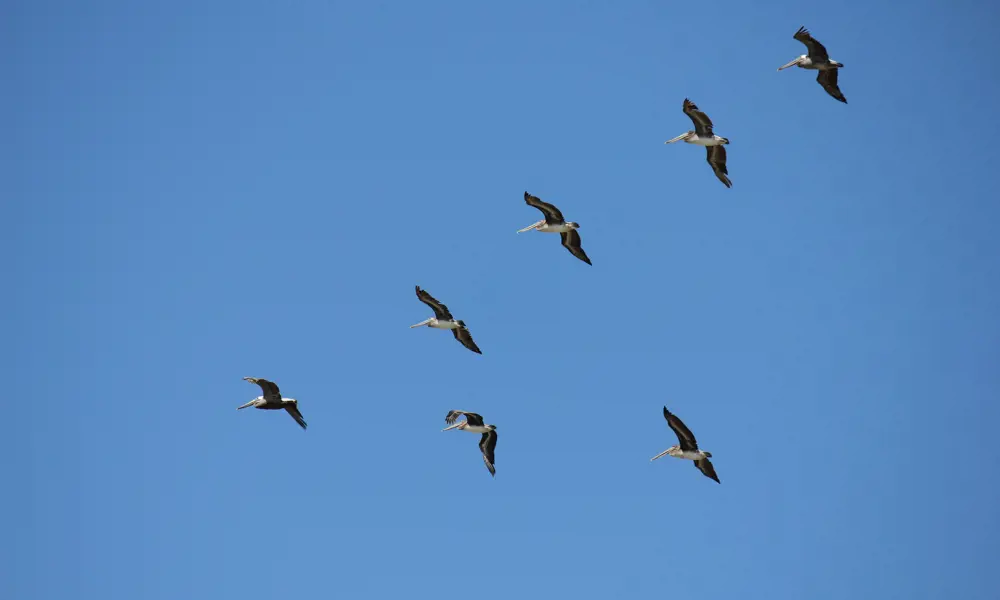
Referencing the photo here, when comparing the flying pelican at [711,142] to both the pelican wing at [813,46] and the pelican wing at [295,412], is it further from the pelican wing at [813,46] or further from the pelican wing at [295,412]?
the pelican wing at [295,412]

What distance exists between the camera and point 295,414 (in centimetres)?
3750

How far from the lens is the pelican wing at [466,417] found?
3902 centimetres

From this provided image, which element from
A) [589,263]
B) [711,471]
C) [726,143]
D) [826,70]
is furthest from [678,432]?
[826,70]

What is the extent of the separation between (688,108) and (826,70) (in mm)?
3988

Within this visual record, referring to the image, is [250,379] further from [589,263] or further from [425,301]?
[589,263]

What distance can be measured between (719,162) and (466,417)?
915 centimetres

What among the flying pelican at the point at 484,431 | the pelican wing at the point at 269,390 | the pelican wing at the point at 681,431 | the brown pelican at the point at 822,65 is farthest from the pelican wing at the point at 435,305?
the brown pelican at the point at 822,65

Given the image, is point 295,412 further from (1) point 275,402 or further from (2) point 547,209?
(2) point 547,209

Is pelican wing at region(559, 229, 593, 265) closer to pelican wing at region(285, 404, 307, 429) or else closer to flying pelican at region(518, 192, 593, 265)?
flying pelican at region(518, 192, 593, 265)

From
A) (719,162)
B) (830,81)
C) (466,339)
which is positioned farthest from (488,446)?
(830,81)

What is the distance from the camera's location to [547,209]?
127 ft

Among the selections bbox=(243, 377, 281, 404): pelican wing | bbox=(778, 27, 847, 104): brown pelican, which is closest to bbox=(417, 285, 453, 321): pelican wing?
bbox=(243, 377, 281, 404): pelican wing

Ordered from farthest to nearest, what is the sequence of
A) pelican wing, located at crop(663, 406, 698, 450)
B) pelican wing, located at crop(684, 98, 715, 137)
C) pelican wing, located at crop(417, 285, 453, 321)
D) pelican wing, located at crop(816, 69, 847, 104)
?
pelican wing, located at crop(417, 285, 453, 321) < pelican wing, located at crop(816, 69, 847, 104) < pelican wing, located at crop(684, 98, 715, 137) < pelican wing, located at crop(663, 406, 698, 450)

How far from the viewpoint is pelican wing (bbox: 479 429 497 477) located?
39312 millimetres
